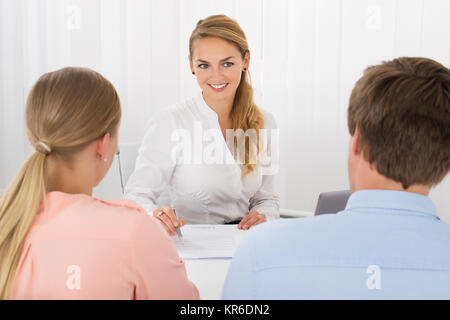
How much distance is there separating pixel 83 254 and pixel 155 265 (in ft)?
0.45

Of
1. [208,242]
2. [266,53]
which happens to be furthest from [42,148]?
[266,53]

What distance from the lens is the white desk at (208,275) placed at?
107 centimetres

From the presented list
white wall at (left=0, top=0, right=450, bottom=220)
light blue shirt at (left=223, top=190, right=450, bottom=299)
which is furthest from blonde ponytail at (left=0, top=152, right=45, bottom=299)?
white wall at (left=0, top=0, right=450, bottom=220)

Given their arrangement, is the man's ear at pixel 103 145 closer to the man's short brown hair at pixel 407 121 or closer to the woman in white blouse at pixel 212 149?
the man's short brown hair at pixel 407 121

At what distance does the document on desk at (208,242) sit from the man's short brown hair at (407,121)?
58 centimetres

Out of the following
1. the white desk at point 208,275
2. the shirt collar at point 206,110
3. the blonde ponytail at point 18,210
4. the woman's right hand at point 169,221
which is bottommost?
the white desk at point 208,275

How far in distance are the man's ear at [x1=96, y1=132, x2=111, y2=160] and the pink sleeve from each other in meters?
0.18

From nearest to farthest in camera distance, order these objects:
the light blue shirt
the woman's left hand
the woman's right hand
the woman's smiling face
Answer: the light blue shirt, the woman's right hand, the woman's left hand, the woman's smiling face

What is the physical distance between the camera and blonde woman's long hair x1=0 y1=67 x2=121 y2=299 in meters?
0.84

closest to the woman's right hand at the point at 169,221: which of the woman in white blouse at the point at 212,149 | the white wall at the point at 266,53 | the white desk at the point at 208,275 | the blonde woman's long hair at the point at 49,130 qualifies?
the white desk at the point at 208,275

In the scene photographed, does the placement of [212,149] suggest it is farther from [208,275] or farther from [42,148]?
[42,148]

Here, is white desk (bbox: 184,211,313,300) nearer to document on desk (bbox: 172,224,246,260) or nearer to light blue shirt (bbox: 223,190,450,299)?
document on desk (bbox: 172,224,246,260)

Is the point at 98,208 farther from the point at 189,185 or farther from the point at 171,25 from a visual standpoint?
the point at 171,25

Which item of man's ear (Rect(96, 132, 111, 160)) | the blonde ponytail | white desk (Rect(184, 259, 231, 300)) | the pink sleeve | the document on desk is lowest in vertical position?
white desk (Rect(184, 259, 231, 300))
